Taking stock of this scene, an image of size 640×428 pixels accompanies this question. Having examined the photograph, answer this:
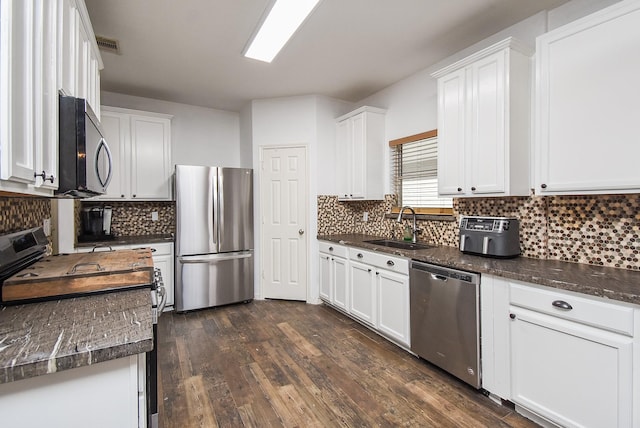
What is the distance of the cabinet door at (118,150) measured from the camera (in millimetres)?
3582

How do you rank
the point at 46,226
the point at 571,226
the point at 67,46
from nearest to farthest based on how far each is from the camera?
the point at 67,46 → the point at 571,226 → the point at 46,226

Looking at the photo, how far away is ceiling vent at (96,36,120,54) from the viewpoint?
263 cm

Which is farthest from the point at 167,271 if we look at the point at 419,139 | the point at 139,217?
the point at 419,139

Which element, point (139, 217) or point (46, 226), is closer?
point (46, 226)

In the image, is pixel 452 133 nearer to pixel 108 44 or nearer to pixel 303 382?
pixel 303 382

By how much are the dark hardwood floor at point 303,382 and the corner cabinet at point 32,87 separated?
1.59m

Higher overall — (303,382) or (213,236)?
(213,236)

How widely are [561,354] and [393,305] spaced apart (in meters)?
1.27

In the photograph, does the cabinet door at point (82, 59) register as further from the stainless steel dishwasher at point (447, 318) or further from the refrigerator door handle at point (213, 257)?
the stainless steel dishwasher at point (447, 318)

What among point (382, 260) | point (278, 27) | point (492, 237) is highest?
point (278, 27)

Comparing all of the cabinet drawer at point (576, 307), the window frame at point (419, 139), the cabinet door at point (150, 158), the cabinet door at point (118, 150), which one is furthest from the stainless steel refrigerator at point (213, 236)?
the cabinet drawer at point (576, 307)

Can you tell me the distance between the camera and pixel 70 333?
1.01 metres

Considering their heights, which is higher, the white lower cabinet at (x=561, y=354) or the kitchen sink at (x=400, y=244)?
the kitchen sink at (x=400, y=244)

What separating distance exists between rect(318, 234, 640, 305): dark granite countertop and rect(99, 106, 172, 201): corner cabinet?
313cm
